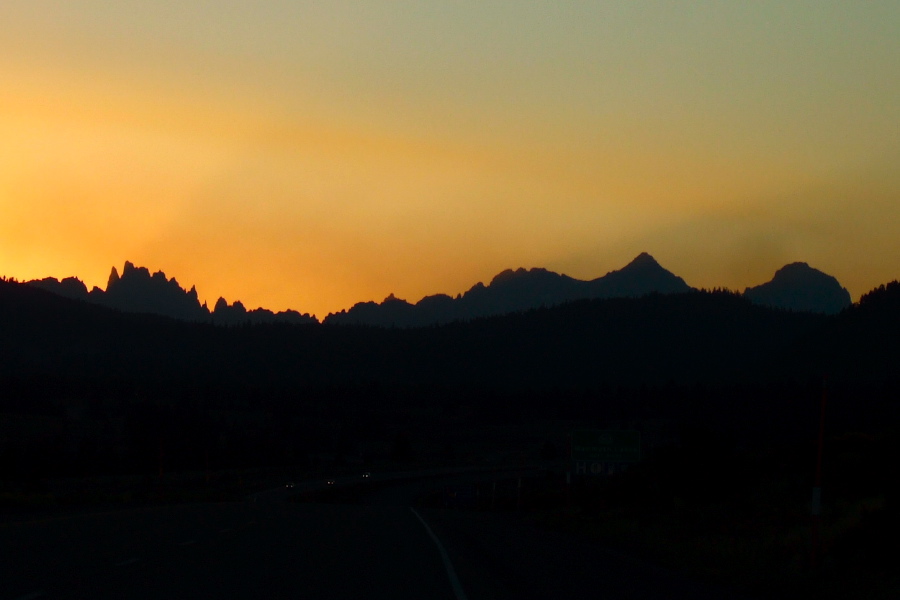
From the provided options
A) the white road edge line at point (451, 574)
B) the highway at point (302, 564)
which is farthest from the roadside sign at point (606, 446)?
the white road edge line at point (451, 574)

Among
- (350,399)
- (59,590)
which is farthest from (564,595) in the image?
(350,399)

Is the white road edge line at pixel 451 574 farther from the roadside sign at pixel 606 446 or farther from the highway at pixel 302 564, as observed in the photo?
the roadside sign at pixel 606 446

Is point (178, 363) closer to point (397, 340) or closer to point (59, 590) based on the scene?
point (397, 340)

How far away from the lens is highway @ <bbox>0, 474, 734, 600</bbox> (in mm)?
12538

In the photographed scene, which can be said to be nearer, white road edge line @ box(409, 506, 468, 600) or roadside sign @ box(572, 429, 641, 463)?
white road edge line @ box(409, 506, 468, 600)

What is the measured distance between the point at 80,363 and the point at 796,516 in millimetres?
138865

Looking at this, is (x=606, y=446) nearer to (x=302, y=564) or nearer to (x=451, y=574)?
(x=302, y=564)

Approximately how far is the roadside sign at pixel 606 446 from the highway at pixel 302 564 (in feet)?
60.9

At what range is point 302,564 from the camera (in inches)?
618

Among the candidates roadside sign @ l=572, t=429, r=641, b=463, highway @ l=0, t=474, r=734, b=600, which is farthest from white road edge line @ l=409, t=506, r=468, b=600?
roadside sign @ l=572, t=429, r=641, b=463

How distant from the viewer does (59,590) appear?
469 inches

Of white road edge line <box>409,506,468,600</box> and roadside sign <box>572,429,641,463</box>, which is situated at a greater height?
roadside sign <box>572,429,641,463</box>

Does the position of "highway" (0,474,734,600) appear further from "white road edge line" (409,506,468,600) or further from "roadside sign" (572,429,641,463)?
"roadside sign" (572,429,641,463)

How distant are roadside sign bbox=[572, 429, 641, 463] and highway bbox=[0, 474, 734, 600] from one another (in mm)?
18562
